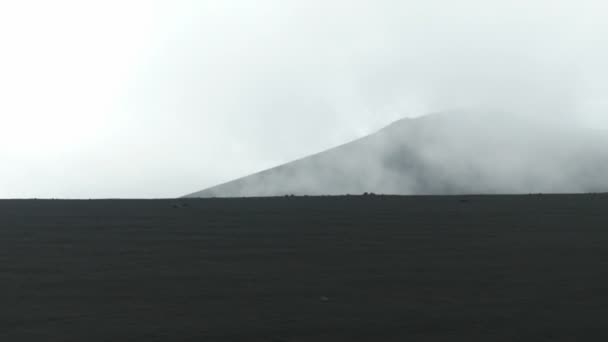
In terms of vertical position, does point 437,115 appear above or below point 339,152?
above

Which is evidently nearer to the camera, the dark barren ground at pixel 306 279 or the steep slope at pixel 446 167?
the dark barren ground at pixel 306 279

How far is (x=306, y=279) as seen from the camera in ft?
48.2

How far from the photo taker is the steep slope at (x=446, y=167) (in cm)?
9169

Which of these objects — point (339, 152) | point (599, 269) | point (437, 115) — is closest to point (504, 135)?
point (437, 115)

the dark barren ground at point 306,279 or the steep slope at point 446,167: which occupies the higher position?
the steep slope at point 446,167

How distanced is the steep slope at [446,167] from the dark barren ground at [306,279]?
201 feet

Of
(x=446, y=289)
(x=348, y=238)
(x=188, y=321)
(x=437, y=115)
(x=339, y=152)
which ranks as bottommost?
(x=188, y=321)

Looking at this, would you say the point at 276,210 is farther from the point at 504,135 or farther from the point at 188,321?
the point at 504,135

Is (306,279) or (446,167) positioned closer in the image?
(306,279)

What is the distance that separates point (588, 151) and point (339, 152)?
31387 millimetres

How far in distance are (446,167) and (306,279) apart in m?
88.9

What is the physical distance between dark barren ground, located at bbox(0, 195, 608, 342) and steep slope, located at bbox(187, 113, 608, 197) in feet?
201

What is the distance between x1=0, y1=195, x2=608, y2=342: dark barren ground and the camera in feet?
34.9

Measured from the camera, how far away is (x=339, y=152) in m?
108
